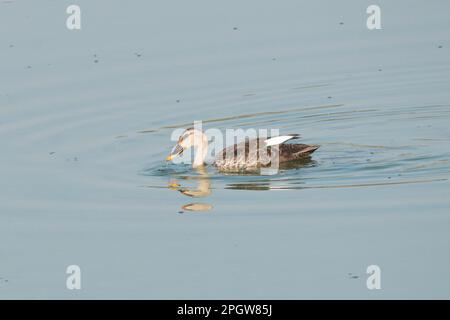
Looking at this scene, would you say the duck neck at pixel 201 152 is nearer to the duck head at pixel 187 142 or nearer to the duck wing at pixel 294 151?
the duck head at pixel 187 142

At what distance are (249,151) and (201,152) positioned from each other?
853 millimetres

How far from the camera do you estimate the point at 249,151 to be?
44.5 feet

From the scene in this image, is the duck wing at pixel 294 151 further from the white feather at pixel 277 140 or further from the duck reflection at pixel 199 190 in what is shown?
the duck reflection at pixel 199 190

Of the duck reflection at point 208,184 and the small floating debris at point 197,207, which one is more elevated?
the duck reflection at point 208,184

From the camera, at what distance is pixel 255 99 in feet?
51.3

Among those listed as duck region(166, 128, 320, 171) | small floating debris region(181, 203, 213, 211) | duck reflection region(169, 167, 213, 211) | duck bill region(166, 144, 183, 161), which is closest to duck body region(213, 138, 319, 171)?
duck region(166, 128, 320, 171)

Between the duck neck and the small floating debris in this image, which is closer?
the small floating debris

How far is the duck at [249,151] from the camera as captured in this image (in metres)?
13.3

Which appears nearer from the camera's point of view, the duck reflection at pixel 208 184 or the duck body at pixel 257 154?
the duck reflection at pixel 208 184

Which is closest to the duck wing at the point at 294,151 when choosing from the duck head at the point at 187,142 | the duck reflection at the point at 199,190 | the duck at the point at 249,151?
the duck at the point at 249,151

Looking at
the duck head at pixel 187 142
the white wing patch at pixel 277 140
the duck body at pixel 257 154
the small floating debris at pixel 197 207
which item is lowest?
the small floating debris at pixel 197 207

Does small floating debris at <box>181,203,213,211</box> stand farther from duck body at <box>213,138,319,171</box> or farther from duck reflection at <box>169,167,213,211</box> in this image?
duck body at <box>213,138,319,171</box>

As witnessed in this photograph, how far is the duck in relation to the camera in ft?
43.8

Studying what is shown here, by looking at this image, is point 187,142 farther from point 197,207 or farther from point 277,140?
point 197,207
